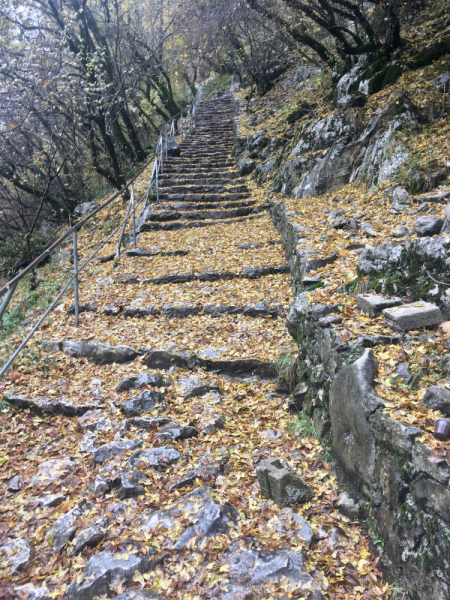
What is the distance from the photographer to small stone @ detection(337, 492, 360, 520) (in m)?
2.31

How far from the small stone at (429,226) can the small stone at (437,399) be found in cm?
195

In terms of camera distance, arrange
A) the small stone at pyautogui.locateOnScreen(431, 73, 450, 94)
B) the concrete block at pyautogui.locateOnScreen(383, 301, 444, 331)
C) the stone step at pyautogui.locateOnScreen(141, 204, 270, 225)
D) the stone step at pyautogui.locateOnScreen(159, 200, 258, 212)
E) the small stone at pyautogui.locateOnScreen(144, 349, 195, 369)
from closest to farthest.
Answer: the concrete block at pyautogui.locateOnScreen(383, 301, 444, 331)
the small stone at pyautogui.locateOnScreen(144, 349, 195, 369)
the small stone at pyautogui.locateOnScreen(431, 73, 450, 94)
the stone step at pyautogui.locateOnScreen(141, 204, 270, 225)
the stone step at pyautogui.locateOnScreen(159, 200, 258, 212)

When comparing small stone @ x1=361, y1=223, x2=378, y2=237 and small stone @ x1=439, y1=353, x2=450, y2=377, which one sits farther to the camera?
small stone @ x1=361, y1=223, x2=378, y2=237

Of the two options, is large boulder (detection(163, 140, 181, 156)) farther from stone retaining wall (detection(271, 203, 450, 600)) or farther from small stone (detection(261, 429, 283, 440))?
small stone (detection(261, 429, 283, 440))

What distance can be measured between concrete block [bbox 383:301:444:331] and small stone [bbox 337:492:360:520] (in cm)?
130

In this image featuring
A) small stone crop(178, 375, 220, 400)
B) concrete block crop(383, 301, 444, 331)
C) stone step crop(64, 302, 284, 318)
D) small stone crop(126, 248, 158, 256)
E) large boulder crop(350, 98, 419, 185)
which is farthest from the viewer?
small stone crop(126, 248, 158, 256)

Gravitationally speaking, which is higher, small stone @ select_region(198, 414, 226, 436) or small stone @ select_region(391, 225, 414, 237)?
small stone @ select_region(391, 225, 414, 237)

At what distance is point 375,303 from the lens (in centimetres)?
310

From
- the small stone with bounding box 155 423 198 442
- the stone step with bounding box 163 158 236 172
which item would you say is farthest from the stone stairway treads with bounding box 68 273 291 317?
the stone step with bounding box 163 158 236 172

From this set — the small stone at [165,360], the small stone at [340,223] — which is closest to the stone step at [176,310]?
the small stone at [165,360]

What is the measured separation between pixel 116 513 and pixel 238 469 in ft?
3.07

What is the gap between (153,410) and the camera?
11.1ft

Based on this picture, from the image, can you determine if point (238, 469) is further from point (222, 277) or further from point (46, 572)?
point (222, 277)

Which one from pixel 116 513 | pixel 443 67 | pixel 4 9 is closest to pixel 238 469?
pixel 116 513
